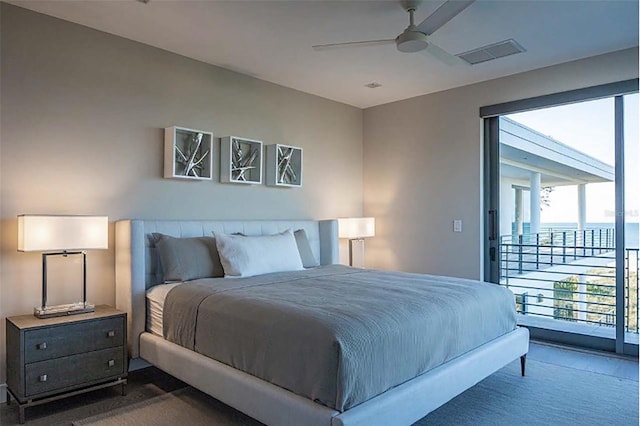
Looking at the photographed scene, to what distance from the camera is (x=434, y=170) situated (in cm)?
507

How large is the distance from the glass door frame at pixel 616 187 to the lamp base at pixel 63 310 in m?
3.85

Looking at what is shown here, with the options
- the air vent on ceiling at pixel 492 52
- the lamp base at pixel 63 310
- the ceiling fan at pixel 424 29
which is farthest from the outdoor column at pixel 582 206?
the lamp base at pixel 63 310

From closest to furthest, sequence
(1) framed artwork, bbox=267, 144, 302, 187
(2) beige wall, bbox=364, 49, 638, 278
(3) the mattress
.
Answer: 1. (3) the mattress
2. (2) beige wall, bbox=364, 49, 638, 278
3. (1) framed artwork, bbox=267, 144, 302, 187

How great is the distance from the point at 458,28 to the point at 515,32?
0.49 m

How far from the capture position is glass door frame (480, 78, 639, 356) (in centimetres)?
388

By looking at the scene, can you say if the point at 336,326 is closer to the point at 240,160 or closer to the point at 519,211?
the point at 240,160

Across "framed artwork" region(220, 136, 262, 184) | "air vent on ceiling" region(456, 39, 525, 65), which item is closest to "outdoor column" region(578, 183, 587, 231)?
"air vent on ceiling" region(456, 39, 525, 65)

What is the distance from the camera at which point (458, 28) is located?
336cm

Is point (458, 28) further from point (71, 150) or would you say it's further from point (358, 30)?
point (71, 150)

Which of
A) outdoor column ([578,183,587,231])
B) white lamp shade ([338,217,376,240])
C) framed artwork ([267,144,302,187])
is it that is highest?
framed artwork ([267,144,302,187])

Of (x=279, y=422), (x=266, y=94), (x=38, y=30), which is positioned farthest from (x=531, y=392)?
(x=38, y=30)

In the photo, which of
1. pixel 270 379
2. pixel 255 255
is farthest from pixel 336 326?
pixel 255 255

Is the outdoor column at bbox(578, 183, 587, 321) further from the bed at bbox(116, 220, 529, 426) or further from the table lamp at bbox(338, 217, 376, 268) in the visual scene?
the table lamp at bbox(338, 217, 376, 268)

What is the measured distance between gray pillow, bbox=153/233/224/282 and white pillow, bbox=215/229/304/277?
11cm
